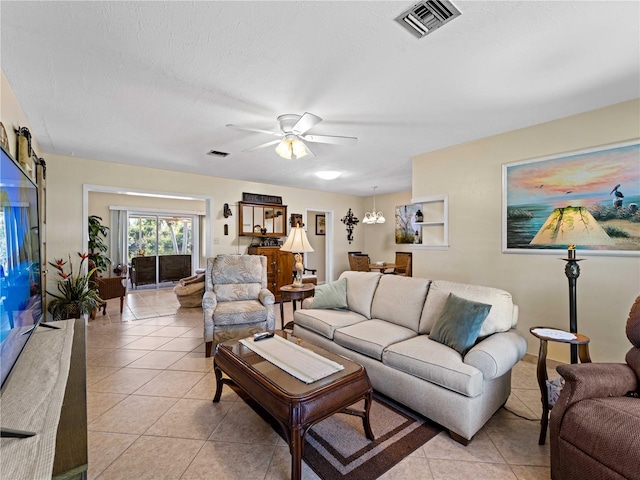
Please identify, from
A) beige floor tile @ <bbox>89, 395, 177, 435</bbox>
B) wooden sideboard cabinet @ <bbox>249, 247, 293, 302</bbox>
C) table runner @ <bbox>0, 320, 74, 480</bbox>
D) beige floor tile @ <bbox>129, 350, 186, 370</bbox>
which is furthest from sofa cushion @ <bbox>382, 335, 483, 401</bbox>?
wooden sideboard cabinet @ <bbox>249, 247, 293, 302</bbox>

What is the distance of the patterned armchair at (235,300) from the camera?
3.26 m

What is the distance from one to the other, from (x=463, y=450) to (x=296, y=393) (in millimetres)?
1126

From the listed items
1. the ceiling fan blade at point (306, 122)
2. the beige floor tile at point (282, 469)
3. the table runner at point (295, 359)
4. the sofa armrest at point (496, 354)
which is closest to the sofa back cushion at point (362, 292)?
the table runner at point (295, 359)

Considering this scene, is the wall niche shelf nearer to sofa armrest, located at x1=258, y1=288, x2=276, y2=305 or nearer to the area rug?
sofa armrest, located at x1=258, y1=288, x2=276, y2=305

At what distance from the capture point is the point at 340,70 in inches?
81.2

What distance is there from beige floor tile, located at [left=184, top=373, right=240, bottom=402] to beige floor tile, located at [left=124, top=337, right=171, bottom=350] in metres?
1.25

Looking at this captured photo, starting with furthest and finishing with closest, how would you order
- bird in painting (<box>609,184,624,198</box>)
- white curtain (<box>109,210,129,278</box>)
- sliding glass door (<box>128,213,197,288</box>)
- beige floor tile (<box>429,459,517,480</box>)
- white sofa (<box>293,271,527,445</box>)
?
sliding glass door (<box>128,213,197,288</box>) < white curtain (<box>109,210,129,278</box>) < bird in painting (<box>609,184,624,198</box>) < white sofa (<box>293,271,527,445</box>) < beige floor tile (<box>429,459,517,480</box>)

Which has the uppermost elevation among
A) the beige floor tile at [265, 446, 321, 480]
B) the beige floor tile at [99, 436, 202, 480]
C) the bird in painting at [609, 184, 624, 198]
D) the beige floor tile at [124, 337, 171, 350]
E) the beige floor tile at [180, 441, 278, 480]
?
the bird in painting at [609, 184, 624, 198]

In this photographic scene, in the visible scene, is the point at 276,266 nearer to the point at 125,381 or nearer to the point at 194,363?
the point at 194,363

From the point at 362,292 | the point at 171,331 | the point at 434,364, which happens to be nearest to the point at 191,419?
the point at 434,364

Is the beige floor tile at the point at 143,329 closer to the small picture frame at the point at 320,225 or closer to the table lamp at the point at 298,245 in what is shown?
the table lamp at the point at 298,245

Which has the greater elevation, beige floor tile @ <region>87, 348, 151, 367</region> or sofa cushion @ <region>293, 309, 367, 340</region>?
sofa cushion @ <region>293, 309, 367, 340</region>

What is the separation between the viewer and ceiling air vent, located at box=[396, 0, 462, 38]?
1502mm

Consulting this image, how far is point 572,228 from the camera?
1.83 m
